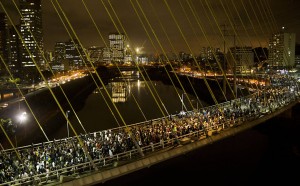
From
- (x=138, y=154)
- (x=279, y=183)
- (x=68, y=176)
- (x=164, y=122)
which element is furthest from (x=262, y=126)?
(x=68, y=176)

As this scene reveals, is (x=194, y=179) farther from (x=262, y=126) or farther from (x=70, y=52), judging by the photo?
(x=70, y=52)

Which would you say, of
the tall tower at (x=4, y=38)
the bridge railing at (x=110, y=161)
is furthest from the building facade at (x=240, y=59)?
the tall tower at (x=4, y=38)

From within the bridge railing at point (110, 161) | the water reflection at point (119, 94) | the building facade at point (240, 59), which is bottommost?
the water reflection at point (119, 94)

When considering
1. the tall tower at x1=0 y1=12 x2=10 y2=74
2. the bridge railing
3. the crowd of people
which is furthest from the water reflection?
the tall tower at x1=0 y1=12 x2=10 y2=74

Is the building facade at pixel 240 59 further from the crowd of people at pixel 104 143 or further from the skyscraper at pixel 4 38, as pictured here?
the skyscraper at pixel 4 38

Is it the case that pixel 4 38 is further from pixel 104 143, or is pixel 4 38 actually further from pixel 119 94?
pixel 104 143

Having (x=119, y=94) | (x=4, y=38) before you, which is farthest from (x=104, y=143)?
(x=4, y=38)

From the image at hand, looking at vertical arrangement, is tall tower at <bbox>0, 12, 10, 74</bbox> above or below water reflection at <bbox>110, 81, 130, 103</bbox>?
above

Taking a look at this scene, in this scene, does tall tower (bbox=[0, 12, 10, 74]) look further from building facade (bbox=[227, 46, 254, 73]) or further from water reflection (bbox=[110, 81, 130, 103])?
building facade (bbox=[227, 46, 254, 73])
